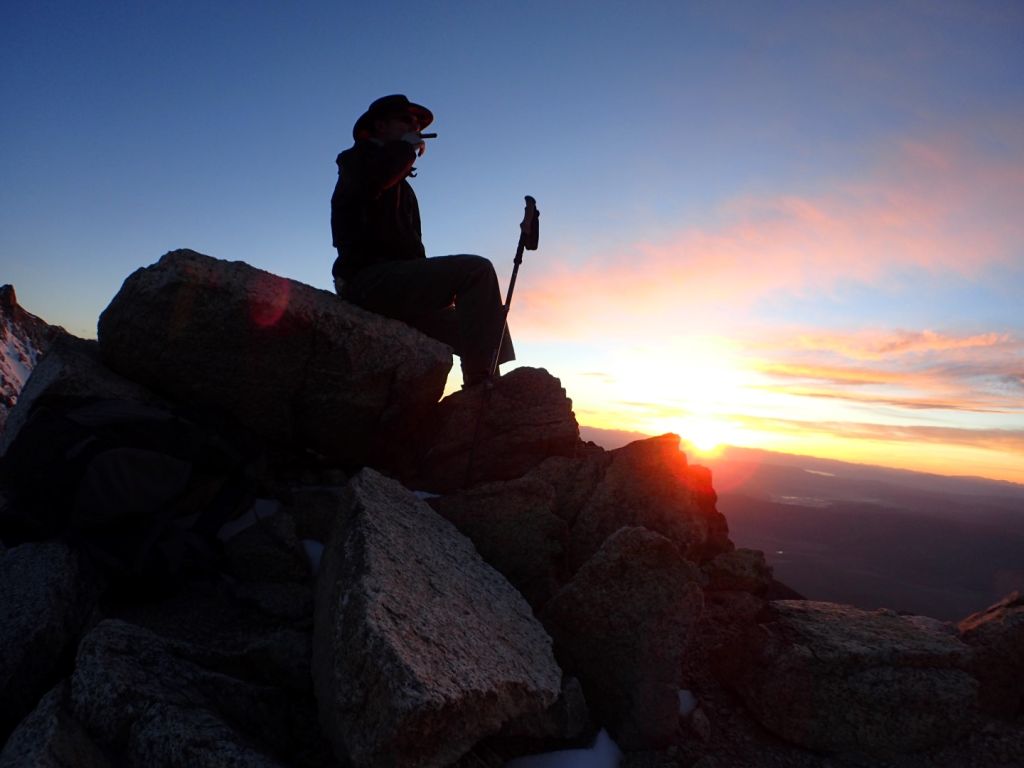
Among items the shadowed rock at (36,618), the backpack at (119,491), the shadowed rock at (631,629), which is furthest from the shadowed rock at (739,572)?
the shadowed rock at (36,618)

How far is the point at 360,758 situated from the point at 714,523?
19.8 feet

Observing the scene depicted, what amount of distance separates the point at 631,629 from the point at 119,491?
4.78 m

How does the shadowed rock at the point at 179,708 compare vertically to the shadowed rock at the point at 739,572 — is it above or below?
below

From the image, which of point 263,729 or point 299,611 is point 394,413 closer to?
point 299,611

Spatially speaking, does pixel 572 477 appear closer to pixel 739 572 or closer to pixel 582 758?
pixel 739 572

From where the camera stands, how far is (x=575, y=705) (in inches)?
187

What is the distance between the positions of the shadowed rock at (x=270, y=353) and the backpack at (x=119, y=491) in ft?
3.17

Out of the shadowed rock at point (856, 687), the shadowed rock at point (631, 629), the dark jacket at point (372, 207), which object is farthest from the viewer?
the dark jacket at point (372, 207)

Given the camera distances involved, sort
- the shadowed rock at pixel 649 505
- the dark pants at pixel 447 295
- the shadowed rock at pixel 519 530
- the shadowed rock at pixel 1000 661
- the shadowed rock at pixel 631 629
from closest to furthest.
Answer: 1. the shadowed rock at pixel 631 629
2. the shadowed rock at pixel 1000 661
3. the shadowed rock at pixel 519 530
4. the shadowed rock at pixel 649 505
5. the dark pants at pixel 447 295

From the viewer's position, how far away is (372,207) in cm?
857

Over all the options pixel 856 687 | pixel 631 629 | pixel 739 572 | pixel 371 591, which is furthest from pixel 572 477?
pixel 371 591

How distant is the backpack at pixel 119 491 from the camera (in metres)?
5.39

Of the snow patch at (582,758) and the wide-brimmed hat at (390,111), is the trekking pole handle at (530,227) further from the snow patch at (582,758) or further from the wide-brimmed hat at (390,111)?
the snow patch at (582,758)

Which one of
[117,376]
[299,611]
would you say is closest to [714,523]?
[299,611]
